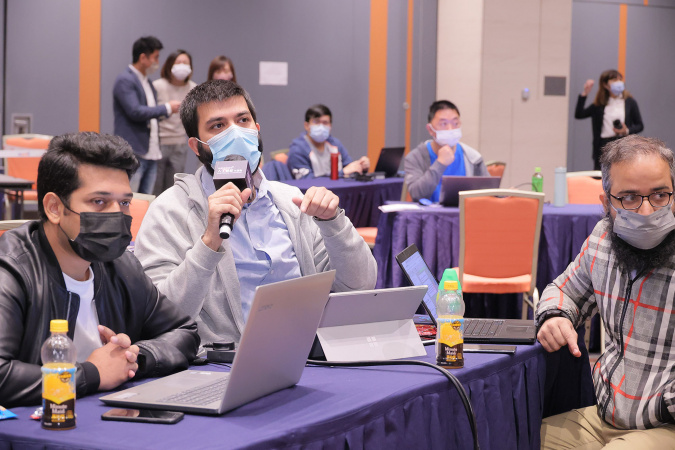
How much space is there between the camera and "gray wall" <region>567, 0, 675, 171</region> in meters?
12.0

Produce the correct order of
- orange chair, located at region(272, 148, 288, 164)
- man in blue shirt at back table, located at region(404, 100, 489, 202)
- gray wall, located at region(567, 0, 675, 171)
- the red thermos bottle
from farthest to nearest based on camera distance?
gray wall, located at region(567, 0, 675, 171) < orange chair, located at region(272, 148, 288, 164) < the red thermos bottle < man in blue shirt at back table, located at region(404, 100, 489, 202)

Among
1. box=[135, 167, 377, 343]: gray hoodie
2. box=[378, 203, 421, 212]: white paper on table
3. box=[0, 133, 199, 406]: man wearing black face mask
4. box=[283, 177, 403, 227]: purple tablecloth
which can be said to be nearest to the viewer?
box=[0, 133, 199, 406]: man wearing black face mask

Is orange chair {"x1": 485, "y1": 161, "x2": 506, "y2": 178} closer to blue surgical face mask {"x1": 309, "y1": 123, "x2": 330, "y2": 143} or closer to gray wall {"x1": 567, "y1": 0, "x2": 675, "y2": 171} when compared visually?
blue surgical face mask {"x1": 309, "y1": 123, "x2": 330, "y2": 143}

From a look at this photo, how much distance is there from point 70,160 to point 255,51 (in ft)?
25.8

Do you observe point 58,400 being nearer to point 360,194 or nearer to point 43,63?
point 360,194

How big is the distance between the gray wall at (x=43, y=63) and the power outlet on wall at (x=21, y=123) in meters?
0.04

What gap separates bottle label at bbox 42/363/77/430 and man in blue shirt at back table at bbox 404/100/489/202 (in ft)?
14.6

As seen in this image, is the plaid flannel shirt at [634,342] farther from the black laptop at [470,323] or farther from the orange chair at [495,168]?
the orange chair at [495,168]

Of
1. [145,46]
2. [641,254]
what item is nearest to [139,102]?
[145,46]

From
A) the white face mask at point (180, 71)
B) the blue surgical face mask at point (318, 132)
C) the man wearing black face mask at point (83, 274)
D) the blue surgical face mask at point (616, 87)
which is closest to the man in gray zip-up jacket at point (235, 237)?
the man wearing black face mask at point (83, 274)

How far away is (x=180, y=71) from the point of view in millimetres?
7773

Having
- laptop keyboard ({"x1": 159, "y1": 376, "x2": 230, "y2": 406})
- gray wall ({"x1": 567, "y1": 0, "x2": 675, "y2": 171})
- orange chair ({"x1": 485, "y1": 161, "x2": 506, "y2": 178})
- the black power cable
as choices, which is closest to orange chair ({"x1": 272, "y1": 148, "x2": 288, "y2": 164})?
orange chair ({"x1": 485, "y1": 161, "x2": 506, "y2": 178})

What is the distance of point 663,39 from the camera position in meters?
12.4

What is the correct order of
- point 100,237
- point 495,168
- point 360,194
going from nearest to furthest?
1. point 100,237
2. point 360,194
3. point 495,168
